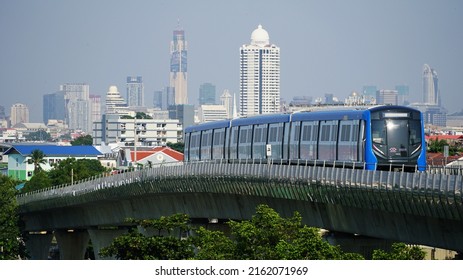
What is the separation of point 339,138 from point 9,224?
4936 cm

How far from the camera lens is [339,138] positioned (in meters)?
58.8

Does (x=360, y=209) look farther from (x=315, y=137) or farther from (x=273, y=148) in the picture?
(x=273, y=148)

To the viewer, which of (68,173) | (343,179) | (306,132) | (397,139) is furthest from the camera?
(68,173)

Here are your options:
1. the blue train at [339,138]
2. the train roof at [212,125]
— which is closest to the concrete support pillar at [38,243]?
the train roof at [212,125]

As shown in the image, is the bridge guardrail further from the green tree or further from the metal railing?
the green tree

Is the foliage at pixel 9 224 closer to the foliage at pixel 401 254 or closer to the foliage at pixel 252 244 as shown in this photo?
the foliage at pixel 252 244

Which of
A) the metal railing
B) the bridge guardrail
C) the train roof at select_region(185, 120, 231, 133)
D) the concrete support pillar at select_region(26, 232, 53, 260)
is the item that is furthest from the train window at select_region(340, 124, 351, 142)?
the concrete support pillar at select_region(26, 232, 53, 260)

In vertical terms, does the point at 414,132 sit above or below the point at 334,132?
above

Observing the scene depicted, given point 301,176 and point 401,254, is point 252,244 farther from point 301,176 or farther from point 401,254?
point 301,176

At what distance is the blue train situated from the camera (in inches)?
2213

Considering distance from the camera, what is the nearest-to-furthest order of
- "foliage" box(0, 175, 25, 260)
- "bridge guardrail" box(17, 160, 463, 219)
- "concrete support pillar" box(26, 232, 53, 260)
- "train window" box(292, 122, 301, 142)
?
"bridge guardrail" box(17, 160, 463, 219) < "train window" box(292, 122, 301, 142) < "foliage" box(0, 175, 25, 260) < "concrete support pillar" box(26, 232, 53, 260)

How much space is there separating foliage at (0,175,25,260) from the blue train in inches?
1117

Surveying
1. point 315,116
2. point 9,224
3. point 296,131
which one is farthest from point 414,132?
point 9,224

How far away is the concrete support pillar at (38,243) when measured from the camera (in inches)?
4291
